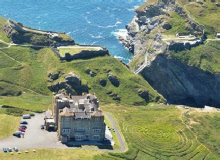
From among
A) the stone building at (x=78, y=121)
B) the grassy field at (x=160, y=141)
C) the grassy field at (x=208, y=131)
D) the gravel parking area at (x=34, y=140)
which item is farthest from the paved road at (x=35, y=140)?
the grassy field at (x=208, y=131)

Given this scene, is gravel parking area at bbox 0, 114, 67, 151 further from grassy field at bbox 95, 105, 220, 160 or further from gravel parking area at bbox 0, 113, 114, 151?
grassy field at bbox 95, 105, 220, 160

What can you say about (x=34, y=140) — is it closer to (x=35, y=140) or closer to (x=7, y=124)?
(x=35, y=140)

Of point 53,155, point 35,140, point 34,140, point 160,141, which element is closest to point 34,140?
point 34,140

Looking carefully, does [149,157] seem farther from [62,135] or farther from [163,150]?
[62,135]

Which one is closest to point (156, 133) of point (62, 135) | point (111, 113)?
point (111, 113)

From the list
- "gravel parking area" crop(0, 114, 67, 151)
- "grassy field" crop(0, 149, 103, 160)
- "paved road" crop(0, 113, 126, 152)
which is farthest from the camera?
"gravel parking area" crop(0, 114, 67, 151)

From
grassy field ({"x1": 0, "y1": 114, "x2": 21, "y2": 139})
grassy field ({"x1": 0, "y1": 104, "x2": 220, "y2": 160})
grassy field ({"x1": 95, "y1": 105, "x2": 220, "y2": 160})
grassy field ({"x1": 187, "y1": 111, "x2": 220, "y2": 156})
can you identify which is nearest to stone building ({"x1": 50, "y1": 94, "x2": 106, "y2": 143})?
grassy field ({"x1": 0, "y1": 104, "x2": 220, "y2": 160})

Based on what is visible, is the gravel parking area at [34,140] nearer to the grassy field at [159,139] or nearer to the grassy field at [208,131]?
the grassy field at [159,139]
